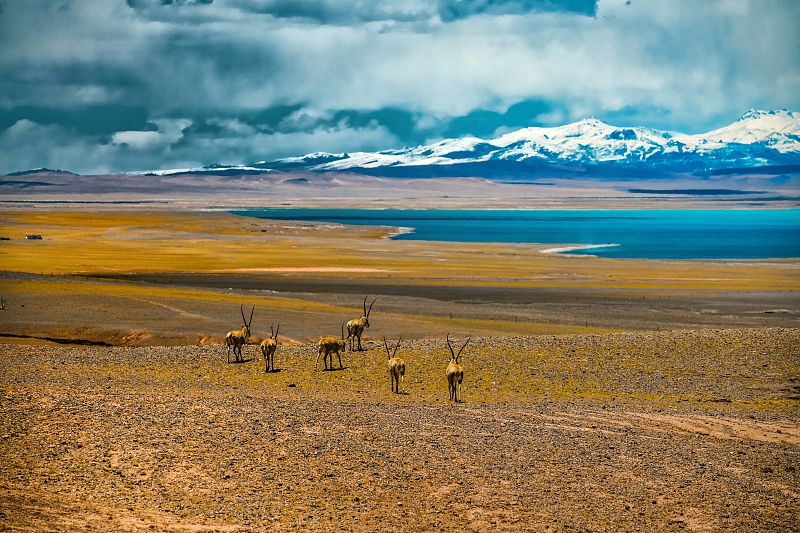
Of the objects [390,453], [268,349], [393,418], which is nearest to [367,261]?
[268,349]

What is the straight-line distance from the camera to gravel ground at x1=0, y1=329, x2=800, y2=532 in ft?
40.7

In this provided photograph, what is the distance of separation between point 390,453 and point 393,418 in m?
2.52

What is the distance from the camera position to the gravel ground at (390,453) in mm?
12391

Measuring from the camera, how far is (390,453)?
15.1m

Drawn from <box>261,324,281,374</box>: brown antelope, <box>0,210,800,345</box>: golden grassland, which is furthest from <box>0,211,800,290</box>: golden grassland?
<box>261,324,281,374</box>: brown antelope

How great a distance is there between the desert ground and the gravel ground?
0.05 metres

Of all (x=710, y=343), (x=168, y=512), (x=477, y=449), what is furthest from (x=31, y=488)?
(x=710, y=343)

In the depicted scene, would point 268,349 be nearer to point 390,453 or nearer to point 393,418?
point 393,418

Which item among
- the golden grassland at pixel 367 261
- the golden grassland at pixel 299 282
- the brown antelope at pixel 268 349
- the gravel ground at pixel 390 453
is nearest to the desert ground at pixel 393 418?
the gravel ground at pixel 390 453

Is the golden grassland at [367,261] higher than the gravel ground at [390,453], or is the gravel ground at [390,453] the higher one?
the golden grassland at [367,261]

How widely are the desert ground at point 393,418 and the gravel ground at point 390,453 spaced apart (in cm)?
5

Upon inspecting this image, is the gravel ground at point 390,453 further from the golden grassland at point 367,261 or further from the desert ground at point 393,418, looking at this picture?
the golden grassland at point 367,261

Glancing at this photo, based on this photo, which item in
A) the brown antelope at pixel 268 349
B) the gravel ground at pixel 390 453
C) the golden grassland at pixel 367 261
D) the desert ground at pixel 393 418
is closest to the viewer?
the gravel ground at pixel 390 453

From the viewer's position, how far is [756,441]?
16.9 metres
